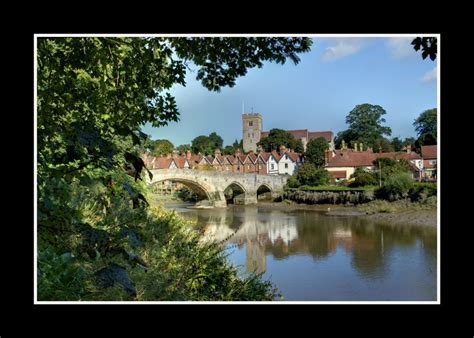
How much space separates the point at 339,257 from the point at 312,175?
15462mm

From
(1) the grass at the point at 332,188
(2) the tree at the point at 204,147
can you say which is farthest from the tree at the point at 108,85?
(2) the tree at the point at 204,147

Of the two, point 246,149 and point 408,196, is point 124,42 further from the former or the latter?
point 246,149

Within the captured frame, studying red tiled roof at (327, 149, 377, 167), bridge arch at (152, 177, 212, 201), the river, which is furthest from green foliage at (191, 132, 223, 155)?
the river

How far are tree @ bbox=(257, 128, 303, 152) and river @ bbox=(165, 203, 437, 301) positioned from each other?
1281 cm

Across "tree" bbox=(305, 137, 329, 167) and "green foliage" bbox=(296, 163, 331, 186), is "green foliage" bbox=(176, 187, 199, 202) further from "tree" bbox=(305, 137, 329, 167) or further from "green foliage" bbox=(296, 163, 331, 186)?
"tree" bbox=(305, 137, 329, 167)

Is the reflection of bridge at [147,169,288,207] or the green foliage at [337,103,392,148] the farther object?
the reflection of bridge at [147,169,288,207]

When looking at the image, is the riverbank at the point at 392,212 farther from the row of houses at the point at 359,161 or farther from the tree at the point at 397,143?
the tree at the point at 397,143

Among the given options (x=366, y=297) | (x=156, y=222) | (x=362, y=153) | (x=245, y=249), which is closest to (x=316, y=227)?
(x=362, y=153)

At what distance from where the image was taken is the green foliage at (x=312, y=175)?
76.7 feet

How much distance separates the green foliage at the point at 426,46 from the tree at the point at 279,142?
26.5 m

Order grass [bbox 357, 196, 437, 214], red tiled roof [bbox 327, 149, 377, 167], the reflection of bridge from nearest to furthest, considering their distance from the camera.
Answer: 1. grass [bbox 357, 196, 437, 214]
2. red tiled roof [bbox 327, 149, 377, 167]
3. the reflection of bridge

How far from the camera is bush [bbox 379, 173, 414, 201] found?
14.6 meters
